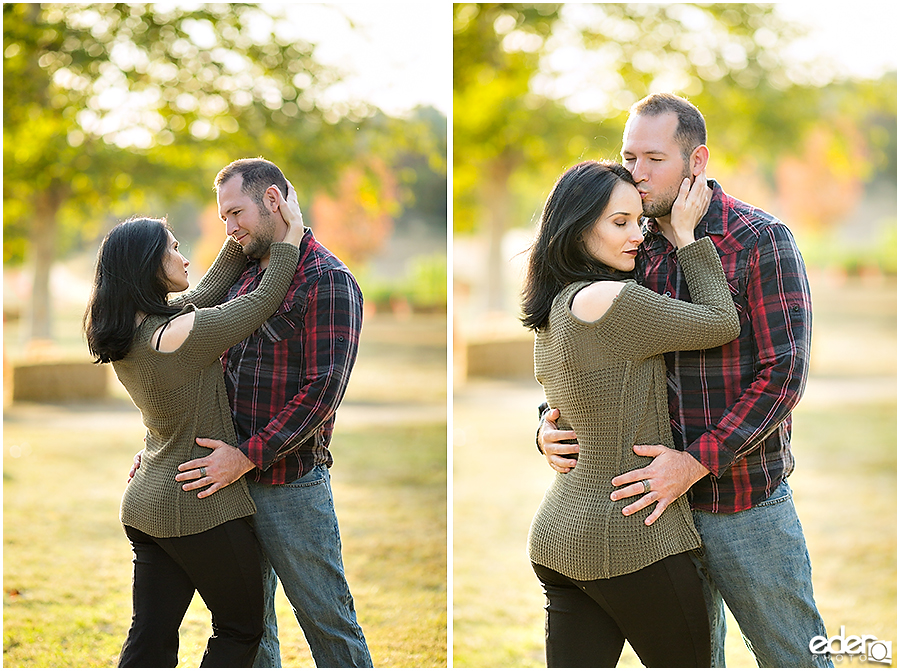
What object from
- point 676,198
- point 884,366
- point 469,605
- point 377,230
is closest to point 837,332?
point 884,366

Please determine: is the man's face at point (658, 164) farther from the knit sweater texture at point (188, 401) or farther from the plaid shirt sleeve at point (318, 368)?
the knit sweater texture at point (188, 401)

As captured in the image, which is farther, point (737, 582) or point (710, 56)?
point (710, 56)

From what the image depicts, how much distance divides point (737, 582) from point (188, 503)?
1.32 metres

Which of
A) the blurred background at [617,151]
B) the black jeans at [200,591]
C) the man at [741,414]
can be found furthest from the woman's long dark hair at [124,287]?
the blurred background at [617,151]

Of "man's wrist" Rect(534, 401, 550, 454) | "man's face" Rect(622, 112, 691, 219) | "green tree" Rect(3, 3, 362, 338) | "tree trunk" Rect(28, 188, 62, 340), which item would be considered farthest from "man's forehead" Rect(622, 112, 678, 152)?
"tree trunk" Rect(28, 188, 62, 340)

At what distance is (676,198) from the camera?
78.9 inches

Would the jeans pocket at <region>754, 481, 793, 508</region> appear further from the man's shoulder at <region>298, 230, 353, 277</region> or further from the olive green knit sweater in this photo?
the man's shoulder at <region>298, 230, 353, 277</region>

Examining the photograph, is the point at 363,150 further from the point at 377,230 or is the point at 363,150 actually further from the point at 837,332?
the point at 837,332

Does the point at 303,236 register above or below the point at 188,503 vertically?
above

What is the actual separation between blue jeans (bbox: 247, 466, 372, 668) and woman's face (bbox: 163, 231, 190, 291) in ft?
1.85

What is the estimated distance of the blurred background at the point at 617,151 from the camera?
5.21m

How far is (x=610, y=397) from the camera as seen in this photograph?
183 cm

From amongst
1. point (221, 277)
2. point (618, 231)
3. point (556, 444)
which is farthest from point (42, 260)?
point (618, 231)

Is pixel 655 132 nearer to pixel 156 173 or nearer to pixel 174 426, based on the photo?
pixel 174 426
